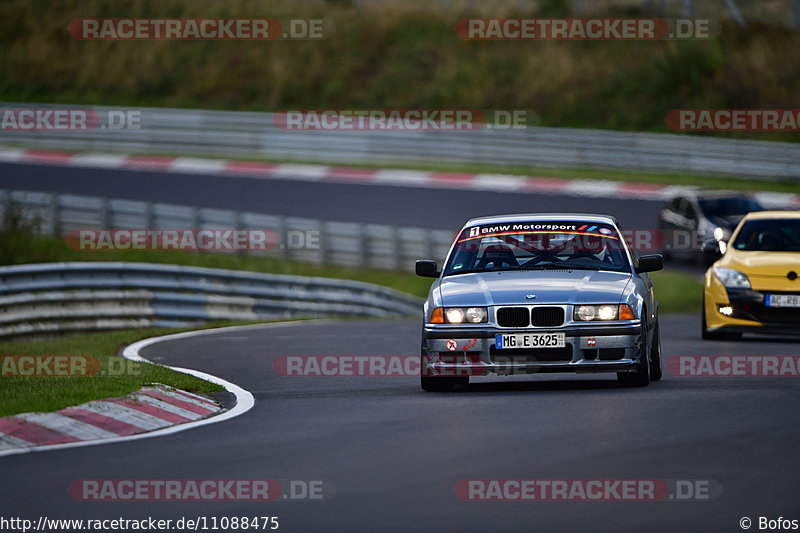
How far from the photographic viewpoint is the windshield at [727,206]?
2922cm

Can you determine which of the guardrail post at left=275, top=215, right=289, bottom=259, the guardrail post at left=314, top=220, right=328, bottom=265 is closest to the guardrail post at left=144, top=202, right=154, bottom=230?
the guardrail post at left=275, top=215, right=289, bottom=259

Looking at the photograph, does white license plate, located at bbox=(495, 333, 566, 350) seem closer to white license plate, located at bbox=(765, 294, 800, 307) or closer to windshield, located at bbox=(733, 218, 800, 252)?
white license plate, located at bbox=(765, 294, 800, 307)

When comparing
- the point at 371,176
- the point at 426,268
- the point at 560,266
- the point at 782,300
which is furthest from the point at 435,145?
the point at 560,266

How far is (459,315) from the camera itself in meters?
12.2

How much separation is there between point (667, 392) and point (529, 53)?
133 ft

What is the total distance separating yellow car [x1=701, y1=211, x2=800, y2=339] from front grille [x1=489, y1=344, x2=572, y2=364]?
585cm

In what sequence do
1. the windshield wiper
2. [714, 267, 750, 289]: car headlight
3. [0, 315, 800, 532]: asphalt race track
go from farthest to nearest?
[714, 267, 750, 289]: car headlight < the windshield wiper < [0, 315, 800, 532]: asphalt race track

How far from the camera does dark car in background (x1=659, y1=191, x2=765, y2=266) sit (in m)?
28.8

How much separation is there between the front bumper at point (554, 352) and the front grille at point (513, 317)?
7 centimetres

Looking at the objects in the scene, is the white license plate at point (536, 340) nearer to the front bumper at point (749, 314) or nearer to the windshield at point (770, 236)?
the front bumper at point (749, 314)

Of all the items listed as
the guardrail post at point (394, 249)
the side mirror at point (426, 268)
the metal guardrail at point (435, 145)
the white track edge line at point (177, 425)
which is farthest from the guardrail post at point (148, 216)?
the side mirror at point (426, 268)

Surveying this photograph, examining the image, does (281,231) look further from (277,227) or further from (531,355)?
(531,355)

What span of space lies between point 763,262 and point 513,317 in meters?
6.21

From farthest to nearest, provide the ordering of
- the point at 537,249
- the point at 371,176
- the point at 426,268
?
1. the point at 371,176
2. the point at 537,249
3. the point at 426,268
